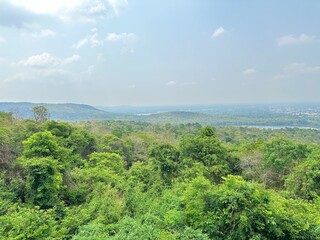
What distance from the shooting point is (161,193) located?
15.6m

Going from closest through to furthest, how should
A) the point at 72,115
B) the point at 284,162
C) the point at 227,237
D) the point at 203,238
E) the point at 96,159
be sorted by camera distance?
the point at 203,238
the point at 227,237
the point at 284,162
the point at 96,159
the point at 72,115

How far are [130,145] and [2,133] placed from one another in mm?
17998

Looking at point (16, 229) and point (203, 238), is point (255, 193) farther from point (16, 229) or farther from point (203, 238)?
point (16, 229)

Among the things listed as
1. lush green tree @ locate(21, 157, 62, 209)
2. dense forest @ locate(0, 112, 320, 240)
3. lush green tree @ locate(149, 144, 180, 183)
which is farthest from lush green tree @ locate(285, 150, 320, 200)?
lush green tree @ locate(21, 157, 62, 209)

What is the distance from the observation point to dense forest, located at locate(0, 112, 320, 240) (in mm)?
8625

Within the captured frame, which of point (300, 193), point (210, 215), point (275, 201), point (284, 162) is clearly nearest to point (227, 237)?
point (210, 215)

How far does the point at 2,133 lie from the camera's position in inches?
614

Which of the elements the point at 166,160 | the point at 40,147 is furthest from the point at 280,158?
the point at 40,147

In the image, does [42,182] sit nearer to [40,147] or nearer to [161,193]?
[40,147]

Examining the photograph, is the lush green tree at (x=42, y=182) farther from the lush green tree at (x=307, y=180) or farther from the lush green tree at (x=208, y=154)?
the lush green tree at (x=307, y=180)

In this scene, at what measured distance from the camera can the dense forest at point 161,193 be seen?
8.62 meters

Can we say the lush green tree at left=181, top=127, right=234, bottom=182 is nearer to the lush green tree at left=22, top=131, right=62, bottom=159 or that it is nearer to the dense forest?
the dense forest

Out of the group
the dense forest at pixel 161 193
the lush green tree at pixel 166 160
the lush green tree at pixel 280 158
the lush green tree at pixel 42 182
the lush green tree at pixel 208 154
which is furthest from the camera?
the lush green tree at pixel 166 160

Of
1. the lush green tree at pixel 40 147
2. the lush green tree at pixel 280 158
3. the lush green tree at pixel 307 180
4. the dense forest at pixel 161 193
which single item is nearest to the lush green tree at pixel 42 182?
the dense forest at pixel 161 193
